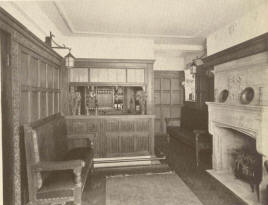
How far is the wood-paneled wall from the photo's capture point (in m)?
2.38

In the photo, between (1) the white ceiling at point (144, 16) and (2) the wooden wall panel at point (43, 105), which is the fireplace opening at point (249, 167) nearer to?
(1) the white ceiling at point (144, 16)

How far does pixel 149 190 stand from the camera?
3.52 m

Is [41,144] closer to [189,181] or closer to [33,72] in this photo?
[33,72]

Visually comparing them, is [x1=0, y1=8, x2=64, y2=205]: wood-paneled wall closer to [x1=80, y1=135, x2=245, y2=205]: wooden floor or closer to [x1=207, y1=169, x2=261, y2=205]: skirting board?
[x1=80, y1=135, x2=245, y2=205]: wooden floor

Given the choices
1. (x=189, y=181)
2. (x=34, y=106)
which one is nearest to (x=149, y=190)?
(x=189, y=181)

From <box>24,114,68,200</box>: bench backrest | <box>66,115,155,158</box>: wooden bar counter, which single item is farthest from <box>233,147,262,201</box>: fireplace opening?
<box>24,114,68,200</box>: bench backrest

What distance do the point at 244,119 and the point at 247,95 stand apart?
0.44 m

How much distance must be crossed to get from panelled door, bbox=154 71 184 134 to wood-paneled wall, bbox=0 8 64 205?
5.58 meters

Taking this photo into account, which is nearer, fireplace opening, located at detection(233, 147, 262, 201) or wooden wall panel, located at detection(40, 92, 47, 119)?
fireplace opening, located at detection(233, 147, 262, 201)

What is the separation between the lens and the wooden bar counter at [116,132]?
507 cm

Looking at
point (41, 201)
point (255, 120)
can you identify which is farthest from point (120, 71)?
point (41, 201)

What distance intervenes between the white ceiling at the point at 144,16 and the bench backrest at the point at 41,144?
1926 mm

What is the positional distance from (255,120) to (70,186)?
270 cm

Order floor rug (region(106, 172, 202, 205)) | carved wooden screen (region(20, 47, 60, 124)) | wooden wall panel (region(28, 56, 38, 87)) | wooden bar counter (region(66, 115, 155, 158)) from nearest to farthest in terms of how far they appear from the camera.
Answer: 1. carved wooden screen (region(20, 47, 60, 124))
2. wooden wall panel (region(28, 56, 38, 87))
3. floor rug (region(106, 172, 202, 205))
4. wooden bar counter (region(66, 115, 155, 158))
